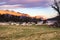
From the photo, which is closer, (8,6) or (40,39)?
(40,39)

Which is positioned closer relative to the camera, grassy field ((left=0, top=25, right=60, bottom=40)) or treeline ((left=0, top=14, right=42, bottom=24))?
grassy field ((left=0, top=25, right=60, bottom=40))

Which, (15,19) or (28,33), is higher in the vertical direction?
(15,19)

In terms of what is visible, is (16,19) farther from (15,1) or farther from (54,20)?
(54,20)

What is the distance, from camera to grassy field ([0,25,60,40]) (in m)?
3.13

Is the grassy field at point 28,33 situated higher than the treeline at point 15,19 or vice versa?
the treeline at point 15,19

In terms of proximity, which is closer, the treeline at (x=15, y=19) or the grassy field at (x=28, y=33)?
the grassy field at (x=28, y=33)

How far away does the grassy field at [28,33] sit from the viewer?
3.13 meters

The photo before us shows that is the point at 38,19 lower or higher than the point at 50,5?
lower

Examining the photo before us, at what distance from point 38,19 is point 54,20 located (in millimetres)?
370

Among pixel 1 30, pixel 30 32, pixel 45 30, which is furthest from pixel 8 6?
pixel 45 30

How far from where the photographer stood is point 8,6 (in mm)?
Result: 3342

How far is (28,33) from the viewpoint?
320 centimetres

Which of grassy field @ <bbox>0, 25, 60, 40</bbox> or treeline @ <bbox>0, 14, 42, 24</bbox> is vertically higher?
treeline @ <bbox>0, 14, 42, 24</bbox>

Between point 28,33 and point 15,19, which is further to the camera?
point 15,19
